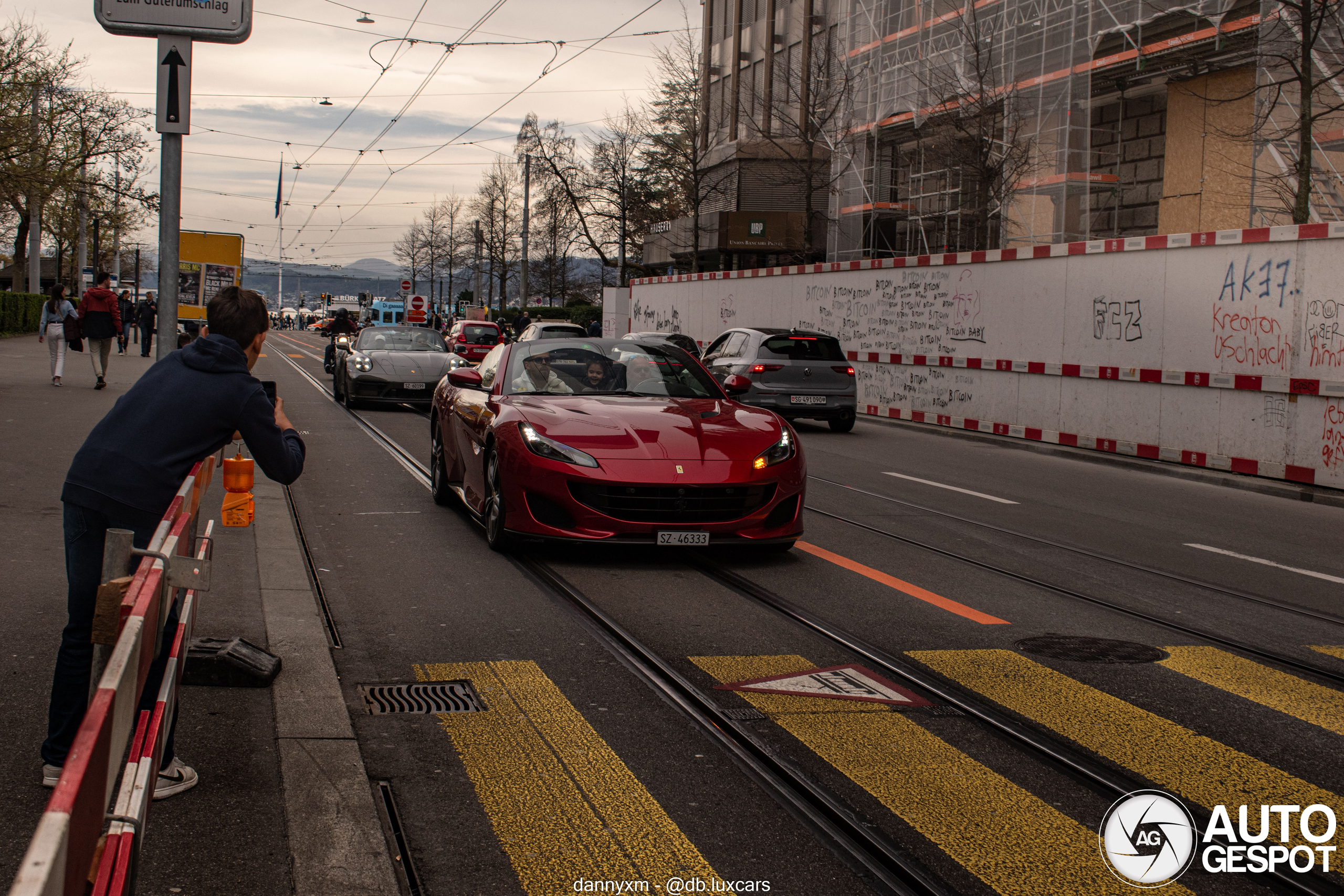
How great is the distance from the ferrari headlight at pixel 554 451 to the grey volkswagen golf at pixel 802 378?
11.2 m

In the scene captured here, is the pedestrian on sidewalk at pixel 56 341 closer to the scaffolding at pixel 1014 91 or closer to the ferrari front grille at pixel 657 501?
the ferrari front grille at pixel 657 501

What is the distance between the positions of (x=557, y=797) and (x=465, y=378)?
5.37 metres

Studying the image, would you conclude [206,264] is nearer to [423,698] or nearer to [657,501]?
[657,501]

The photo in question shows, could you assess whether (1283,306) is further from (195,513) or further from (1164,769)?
(195,513)

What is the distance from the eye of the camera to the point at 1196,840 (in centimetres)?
367

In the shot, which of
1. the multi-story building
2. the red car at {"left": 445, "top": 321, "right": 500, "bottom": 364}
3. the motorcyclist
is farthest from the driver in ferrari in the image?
the motorcyclist

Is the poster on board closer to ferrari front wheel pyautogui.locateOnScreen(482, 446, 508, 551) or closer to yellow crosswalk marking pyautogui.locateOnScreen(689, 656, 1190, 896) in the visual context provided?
ferrari front wheel pyautogui.locateOnScreen(482, 446, 508, 551)

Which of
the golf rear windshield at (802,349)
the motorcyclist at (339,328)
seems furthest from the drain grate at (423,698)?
the motorcyclist at (339,328)

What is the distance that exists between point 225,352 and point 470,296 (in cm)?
9902

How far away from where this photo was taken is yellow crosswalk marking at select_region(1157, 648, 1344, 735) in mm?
4973

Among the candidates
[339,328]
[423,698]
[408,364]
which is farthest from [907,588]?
[339,328]

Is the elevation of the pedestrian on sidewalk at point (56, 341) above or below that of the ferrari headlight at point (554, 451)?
above

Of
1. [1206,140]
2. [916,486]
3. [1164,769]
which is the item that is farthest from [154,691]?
[1206,140]

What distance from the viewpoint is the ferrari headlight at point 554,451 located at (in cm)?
747
